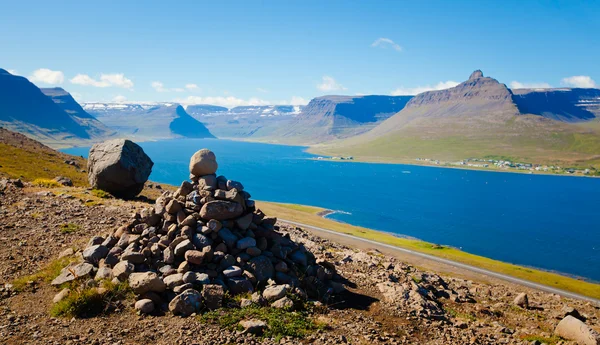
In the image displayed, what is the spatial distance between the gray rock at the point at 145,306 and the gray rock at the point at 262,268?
15.6 ft

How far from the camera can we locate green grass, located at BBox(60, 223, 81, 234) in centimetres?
2519

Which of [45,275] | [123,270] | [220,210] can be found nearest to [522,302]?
[220,210]

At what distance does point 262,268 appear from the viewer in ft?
63.2

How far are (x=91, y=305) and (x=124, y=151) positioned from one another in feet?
85.9

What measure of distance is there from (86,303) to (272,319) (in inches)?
306

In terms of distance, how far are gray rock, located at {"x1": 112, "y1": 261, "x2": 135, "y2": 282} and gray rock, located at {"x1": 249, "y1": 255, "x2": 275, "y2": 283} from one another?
5.56m

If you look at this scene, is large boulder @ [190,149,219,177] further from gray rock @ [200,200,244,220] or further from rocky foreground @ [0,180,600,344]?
rocky foreground @ [0,180,600,344]

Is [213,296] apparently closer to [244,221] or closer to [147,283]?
[147,283]

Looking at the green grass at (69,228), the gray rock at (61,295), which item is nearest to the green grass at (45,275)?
the gray rock at (61,295)

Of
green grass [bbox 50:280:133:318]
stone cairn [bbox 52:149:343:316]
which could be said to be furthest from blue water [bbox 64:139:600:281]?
green grass [bbox 50:280:133:318]

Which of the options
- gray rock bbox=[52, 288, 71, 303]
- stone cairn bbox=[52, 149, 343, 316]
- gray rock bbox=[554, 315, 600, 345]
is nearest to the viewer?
gray rock bbox=[52, 288, 71, 303]

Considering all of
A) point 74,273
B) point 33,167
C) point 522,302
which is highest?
point 33,167

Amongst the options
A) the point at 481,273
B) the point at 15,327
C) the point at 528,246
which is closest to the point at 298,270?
the point at 15,327

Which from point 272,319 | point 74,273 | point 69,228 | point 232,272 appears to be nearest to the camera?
point 272,319
